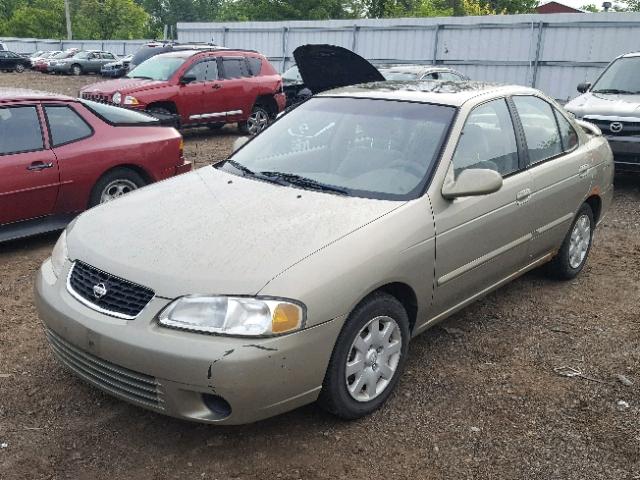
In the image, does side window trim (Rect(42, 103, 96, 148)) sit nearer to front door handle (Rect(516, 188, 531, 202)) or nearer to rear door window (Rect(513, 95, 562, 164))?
rear door window (Rect(513, 95, 562, 164))

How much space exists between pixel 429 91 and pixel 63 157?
11.1ft

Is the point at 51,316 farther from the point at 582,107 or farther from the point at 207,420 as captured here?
the point at 582,107

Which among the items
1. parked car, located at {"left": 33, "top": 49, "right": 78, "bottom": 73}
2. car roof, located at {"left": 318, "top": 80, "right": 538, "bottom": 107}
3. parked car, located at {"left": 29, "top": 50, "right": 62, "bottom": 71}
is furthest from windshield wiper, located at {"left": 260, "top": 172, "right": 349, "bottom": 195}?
parked car, located at {"left": 29, "top": 50, "right": 62, "bottom": 71}

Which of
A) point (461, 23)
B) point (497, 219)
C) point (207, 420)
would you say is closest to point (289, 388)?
point (207, 420)

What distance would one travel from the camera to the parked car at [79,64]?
34.5 meters

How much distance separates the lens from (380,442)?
3.15 m

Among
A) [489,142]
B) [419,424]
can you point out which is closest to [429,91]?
[489,142]

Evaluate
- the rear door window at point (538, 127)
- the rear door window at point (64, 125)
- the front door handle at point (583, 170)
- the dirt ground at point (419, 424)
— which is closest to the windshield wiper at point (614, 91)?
the front door handle at point (583, 170)

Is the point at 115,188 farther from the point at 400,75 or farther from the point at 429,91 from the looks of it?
the point at 400,75

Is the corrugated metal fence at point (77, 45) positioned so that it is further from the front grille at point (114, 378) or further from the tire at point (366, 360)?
the tire at point (366, 360)

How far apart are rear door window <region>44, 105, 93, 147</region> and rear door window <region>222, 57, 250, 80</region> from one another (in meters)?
7.40

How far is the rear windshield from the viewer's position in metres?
6.32

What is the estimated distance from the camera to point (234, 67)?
13.3 metres

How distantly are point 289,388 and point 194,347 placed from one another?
0.47 m
